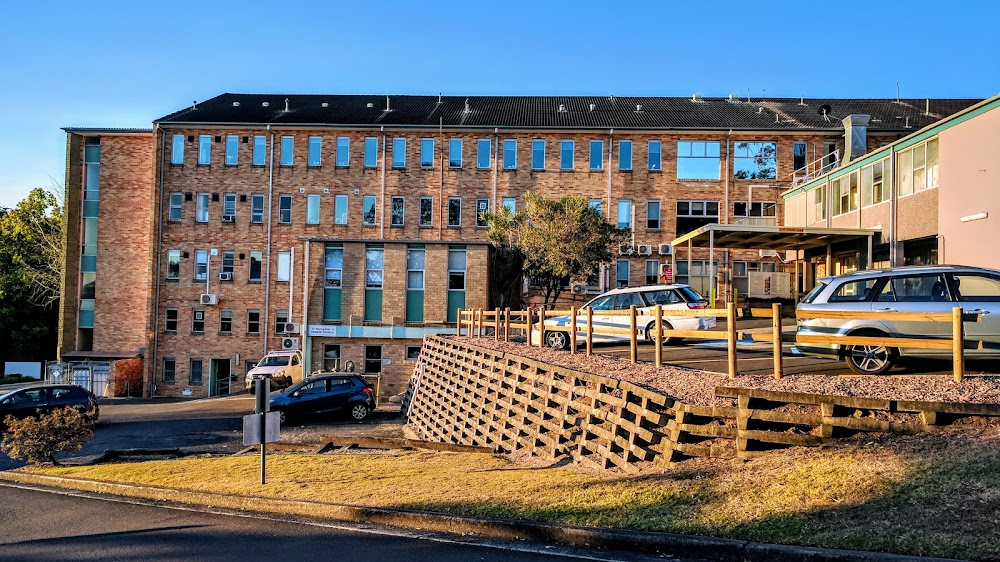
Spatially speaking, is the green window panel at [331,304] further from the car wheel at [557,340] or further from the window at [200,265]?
the car wheel at [557,340]

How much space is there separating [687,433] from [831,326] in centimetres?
344

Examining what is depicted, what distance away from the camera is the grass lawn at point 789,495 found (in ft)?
20.8

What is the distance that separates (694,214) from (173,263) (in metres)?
26.7

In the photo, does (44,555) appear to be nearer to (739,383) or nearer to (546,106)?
(739,383)

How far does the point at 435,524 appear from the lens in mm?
8477

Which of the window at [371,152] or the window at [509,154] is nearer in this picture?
the window at [509,154]

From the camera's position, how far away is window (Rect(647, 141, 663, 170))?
39.8 metres

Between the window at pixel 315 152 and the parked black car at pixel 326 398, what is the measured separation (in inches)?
773

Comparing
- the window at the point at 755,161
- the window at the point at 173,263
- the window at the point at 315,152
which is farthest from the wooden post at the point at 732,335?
the window at the point at 173,263

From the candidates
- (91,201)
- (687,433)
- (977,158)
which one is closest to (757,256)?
(977,158)

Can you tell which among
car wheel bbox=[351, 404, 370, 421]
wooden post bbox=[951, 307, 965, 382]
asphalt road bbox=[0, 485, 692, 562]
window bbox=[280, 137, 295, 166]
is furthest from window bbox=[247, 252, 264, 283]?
wooden post bbox=[951, 307, 965, 382]

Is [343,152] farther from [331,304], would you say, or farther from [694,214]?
[694,214]

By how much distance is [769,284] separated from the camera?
37.2 metres

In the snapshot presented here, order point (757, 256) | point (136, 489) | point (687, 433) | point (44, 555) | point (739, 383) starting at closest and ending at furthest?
point (44, 555) < point (687, 433) < point (739, 383) < point (136, 489) < point (757, 256)
